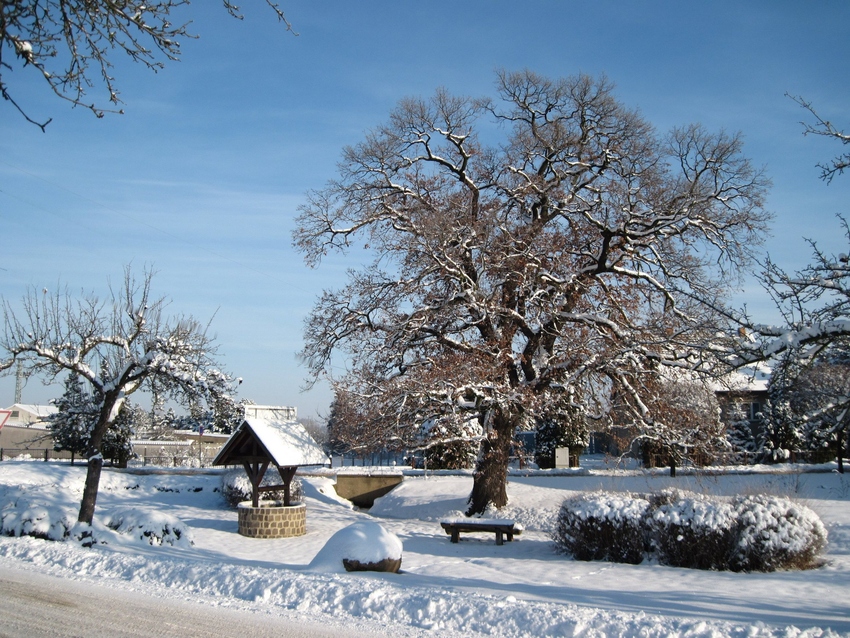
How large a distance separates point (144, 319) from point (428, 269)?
774 centimetres

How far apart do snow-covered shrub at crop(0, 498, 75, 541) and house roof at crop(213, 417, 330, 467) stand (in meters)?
4.72

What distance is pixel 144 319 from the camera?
699 inches

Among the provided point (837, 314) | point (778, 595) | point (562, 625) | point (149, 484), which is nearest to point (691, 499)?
point (778, 595)

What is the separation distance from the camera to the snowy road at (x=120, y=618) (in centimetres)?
775

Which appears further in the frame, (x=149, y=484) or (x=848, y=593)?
(x=149, y=484)

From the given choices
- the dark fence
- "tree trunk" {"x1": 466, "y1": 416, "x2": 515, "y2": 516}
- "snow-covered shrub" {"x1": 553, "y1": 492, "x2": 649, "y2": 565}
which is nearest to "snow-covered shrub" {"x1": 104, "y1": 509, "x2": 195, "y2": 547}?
"tree trunk" {"x1": 466, "y1": 416, "x2": 515, "y2": 516}

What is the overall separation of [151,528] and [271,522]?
391cm

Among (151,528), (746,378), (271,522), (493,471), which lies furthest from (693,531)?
(151,528)

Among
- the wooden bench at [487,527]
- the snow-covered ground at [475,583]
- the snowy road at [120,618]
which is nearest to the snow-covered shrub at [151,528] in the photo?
the snow-covered ground at [475,583]

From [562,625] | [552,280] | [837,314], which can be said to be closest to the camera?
[562,625]

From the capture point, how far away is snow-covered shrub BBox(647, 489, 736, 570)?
40.9 feet

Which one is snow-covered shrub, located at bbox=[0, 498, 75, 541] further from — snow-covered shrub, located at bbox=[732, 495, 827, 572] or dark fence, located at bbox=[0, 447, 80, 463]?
dark fence, located at bbox=[0, 447, 80, 463]

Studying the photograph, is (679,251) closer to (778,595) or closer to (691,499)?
(691,499)

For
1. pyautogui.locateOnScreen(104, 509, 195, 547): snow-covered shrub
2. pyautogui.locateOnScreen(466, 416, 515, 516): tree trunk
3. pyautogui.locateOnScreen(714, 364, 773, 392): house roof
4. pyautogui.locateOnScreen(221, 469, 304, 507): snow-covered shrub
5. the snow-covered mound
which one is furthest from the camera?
pyautogui.locateOnScreen(221, 469, 304, 507): snow-covered shrub
